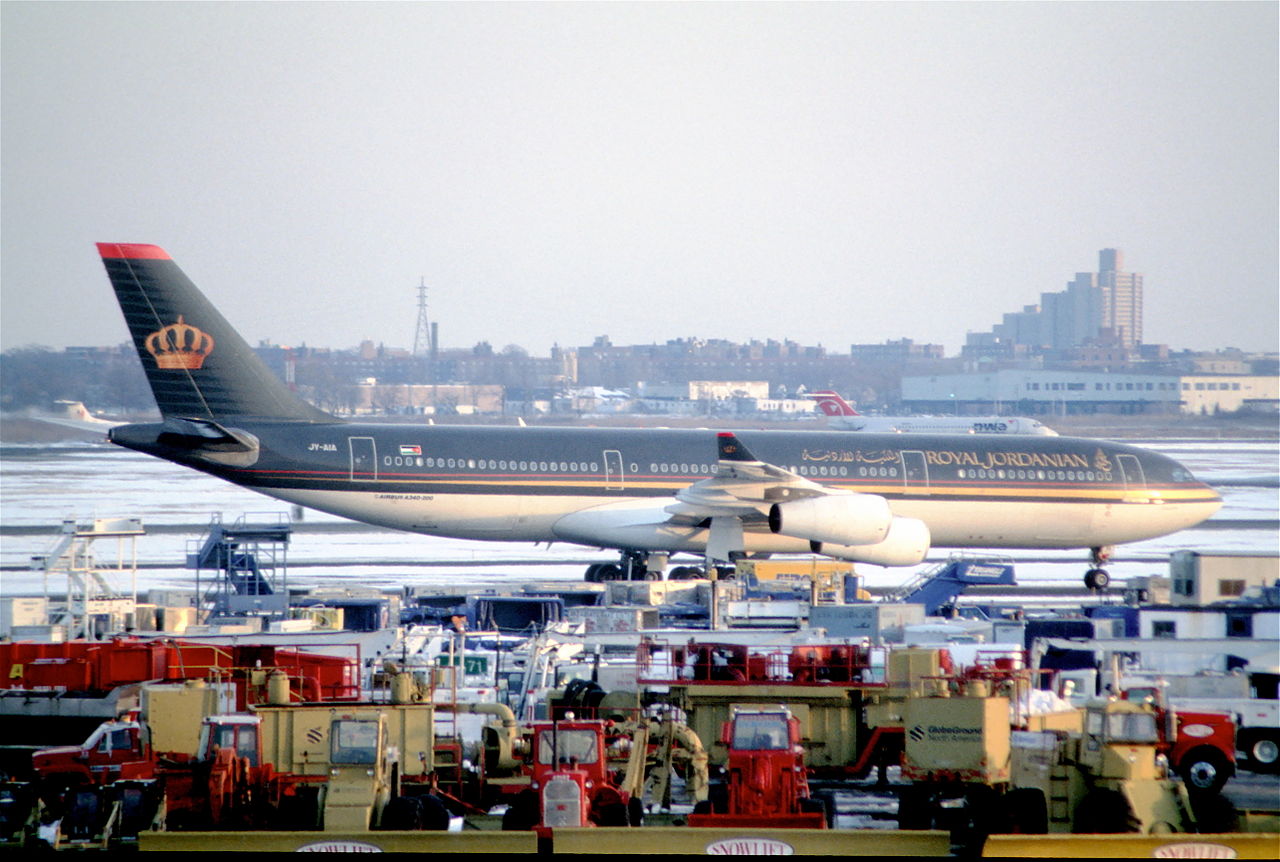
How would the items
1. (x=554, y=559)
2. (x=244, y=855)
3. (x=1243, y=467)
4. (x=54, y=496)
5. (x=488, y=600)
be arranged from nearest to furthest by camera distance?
(x=244, y=855) < (x=488, y=600) < (x=554, y=559) < (x=54, y=496) < (x=1243, y=467)

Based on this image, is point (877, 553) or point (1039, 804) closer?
point (1039, 804)

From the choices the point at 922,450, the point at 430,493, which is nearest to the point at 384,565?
the point at 430,493

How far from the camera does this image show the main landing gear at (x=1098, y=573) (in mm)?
34812

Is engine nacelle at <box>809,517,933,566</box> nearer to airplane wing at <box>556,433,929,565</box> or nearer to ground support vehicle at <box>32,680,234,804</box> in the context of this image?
airplane wing at <box>556,433,929,565</box>

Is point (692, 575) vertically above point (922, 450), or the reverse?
point (922, 450)

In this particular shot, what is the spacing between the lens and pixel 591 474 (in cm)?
3272

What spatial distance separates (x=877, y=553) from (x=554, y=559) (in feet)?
46.5

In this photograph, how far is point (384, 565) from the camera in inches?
1612

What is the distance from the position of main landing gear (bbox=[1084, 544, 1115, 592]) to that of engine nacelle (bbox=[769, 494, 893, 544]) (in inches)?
247

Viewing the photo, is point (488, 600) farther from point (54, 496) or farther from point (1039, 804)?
point (54, 496)

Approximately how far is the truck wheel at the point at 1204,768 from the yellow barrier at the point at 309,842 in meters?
7.38

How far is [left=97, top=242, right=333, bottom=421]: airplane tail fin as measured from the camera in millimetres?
31172

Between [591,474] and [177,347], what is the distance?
855 cm

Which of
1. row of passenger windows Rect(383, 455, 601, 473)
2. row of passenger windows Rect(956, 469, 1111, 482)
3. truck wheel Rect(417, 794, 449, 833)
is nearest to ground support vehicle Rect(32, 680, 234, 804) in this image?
truck wheel Rect(417, 794, 449, 833)
